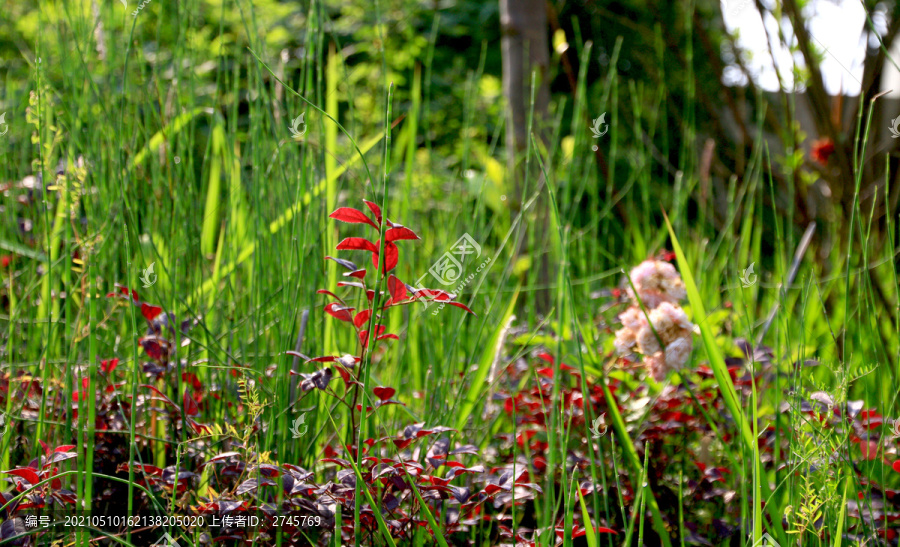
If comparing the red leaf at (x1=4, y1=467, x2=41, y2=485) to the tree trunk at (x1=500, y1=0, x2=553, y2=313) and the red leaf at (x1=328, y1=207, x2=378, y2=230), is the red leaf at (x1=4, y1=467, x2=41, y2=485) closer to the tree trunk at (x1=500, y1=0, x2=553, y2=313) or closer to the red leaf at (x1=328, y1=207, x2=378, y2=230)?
the red leaf at (x1=328, y1=207, x2=378, y2=230)

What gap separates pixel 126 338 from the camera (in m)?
1.06

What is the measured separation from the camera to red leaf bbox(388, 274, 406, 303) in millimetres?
658

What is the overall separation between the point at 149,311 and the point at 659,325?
757mm

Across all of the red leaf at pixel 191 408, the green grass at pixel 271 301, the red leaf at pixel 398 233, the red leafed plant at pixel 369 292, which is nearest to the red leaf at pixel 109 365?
the green grass at pixel 271 301

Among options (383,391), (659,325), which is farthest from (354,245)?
(659,325)

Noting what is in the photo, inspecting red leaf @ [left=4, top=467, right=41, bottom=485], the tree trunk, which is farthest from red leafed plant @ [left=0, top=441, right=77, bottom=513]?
the tree trunk

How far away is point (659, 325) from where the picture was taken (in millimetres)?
995

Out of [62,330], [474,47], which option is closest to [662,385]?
[62,330]

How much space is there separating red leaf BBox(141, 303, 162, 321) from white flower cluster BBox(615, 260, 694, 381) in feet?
2.28

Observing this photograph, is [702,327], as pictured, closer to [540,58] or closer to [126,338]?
[126,338]

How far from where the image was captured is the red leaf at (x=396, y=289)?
2.16ft

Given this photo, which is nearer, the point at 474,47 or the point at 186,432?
the point at 186,432

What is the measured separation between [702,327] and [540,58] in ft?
3.91
